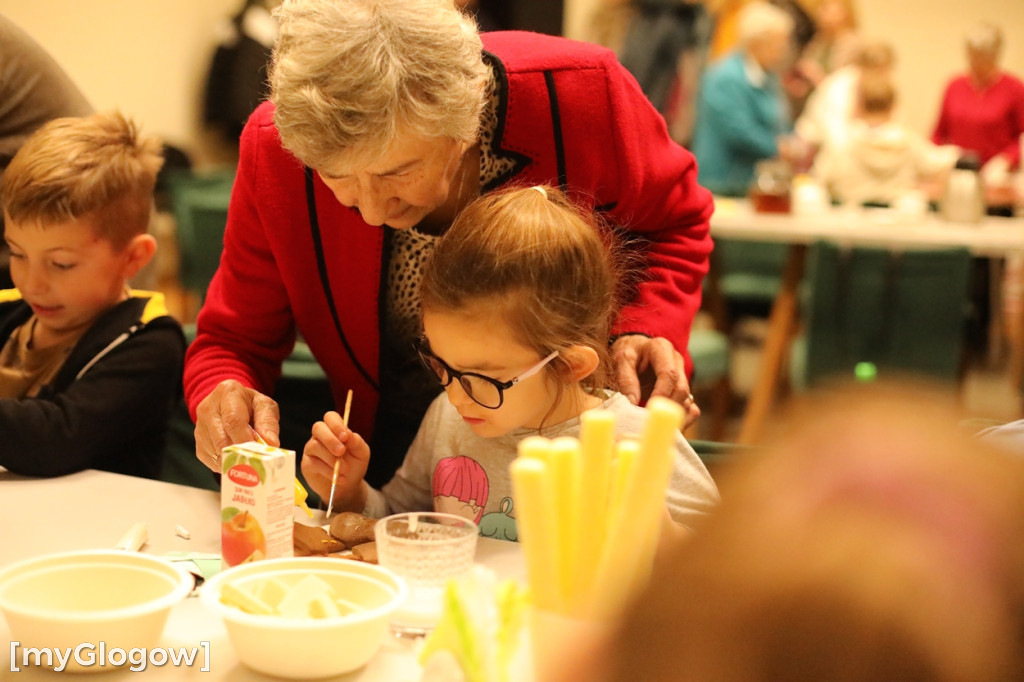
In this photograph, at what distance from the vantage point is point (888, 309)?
145 inches

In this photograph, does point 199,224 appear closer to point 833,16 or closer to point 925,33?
point 833,16

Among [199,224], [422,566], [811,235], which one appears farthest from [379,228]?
[811,235]

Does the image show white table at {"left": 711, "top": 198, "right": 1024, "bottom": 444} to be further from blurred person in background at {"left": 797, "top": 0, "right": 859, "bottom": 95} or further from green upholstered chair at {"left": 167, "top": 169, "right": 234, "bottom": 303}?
blurred person in background at {"left": 797, "top": 0, "right": 859, "bottom": 95}

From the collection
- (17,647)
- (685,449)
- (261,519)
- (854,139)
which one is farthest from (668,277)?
(854,139)

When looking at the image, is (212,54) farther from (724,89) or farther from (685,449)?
(685,449)

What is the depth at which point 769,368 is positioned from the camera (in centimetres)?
465

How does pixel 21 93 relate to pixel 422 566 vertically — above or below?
above

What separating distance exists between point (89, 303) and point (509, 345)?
96cm

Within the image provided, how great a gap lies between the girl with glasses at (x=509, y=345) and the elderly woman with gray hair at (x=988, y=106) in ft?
21.0

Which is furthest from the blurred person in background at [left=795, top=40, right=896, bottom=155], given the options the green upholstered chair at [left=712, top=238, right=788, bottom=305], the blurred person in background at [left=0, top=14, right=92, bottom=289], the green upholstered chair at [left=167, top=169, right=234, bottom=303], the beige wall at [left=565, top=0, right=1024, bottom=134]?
the blurred person in background at [left=0, top=14, right=92, bottom=289]

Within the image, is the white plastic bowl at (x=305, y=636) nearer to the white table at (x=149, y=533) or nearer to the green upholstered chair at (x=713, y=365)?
the white table at (x=149, y=533)

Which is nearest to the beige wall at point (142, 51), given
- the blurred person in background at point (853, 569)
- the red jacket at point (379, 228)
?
the red jacket at point (379, 228)

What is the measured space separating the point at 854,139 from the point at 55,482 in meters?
5.11

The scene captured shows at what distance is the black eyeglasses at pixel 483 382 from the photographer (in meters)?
1.46
